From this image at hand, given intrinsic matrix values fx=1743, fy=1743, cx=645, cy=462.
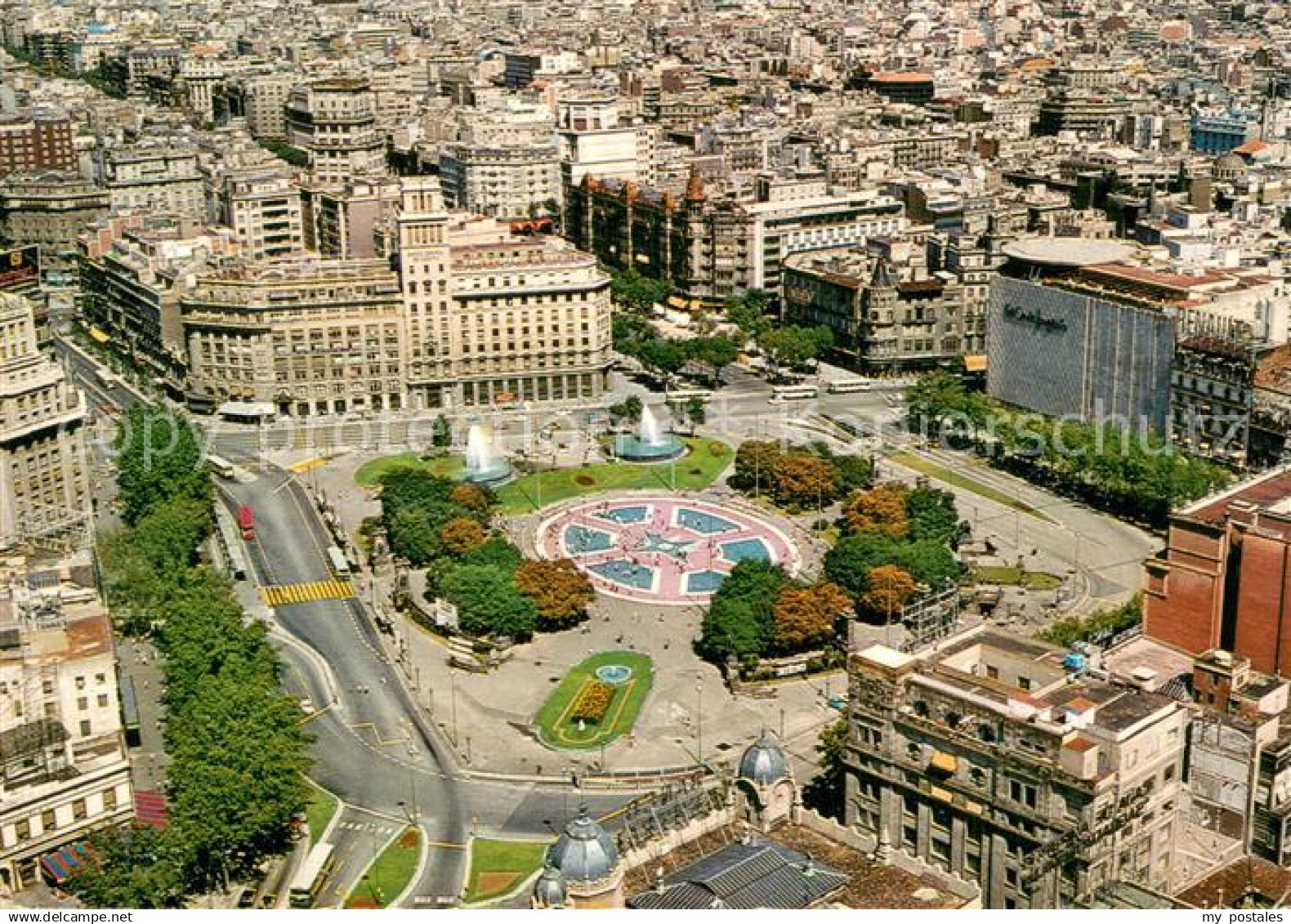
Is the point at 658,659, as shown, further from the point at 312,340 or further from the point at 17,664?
the point at 312,340

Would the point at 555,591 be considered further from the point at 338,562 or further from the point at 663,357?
the point at 663,357

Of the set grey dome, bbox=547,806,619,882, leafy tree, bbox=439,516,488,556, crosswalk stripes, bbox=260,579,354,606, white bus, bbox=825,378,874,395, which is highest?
grey dome, bbox=547,806,619,882

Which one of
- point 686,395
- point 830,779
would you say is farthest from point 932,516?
point 686,395

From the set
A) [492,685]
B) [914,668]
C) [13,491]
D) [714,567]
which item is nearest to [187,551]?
[13,491]

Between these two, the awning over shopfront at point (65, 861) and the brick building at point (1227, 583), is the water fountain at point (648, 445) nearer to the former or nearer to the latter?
the brick building at point (1227, 583)

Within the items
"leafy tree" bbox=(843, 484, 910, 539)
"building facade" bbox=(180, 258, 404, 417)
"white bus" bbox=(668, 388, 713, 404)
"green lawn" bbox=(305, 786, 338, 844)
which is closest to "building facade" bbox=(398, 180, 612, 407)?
"building facade" bbox=(180, 258, 404, 417)

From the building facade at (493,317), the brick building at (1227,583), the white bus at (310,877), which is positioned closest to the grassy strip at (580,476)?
the building facade at (493,317)

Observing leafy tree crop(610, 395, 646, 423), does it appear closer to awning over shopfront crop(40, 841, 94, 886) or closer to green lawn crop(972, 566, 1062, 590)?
green lawn crop(972, 566, 1062, 590)
